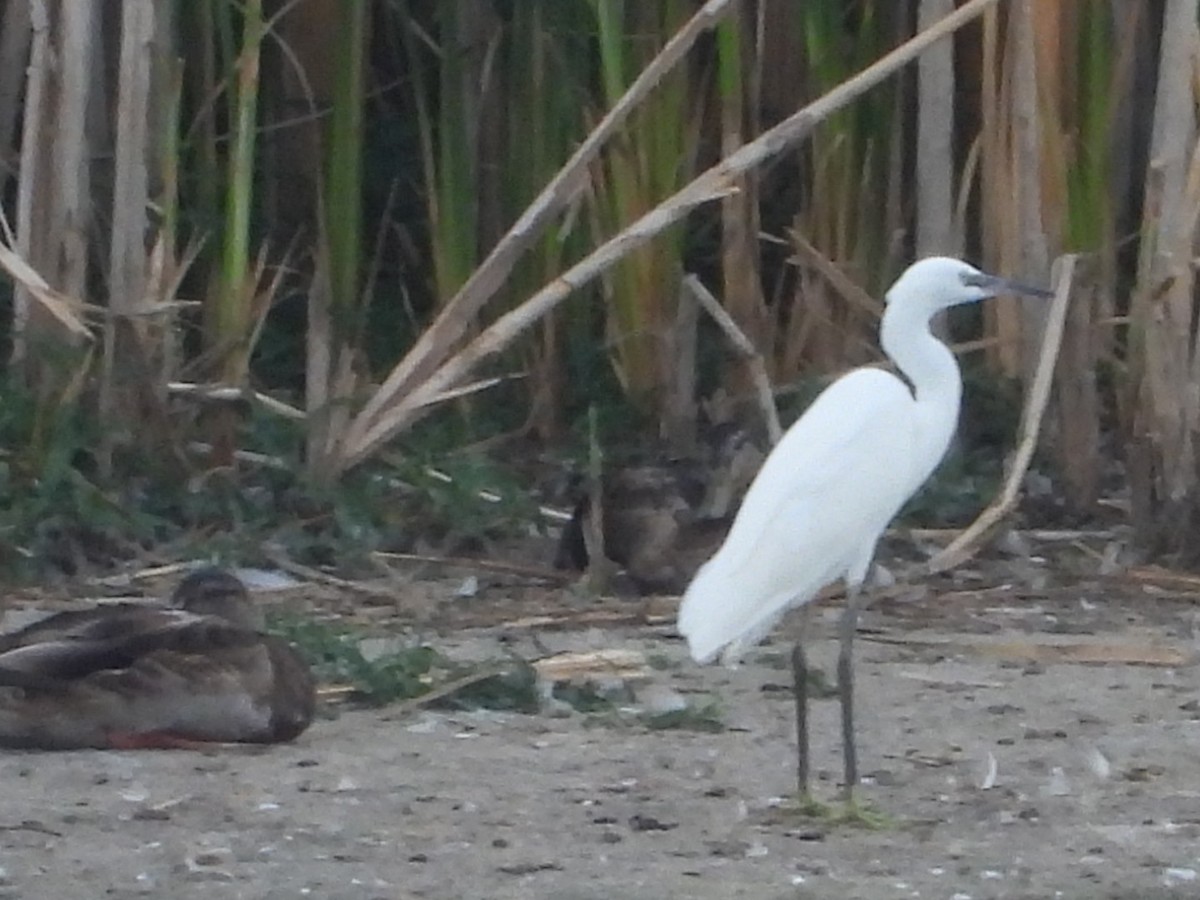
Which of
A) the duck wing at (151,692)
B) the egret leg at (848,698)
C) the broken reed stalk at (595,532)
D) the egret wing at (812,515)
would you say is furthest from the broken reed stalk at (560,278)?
→ the duck wing at (151,692)

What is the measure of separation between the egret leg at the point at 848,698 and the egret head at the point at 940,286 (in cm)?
53

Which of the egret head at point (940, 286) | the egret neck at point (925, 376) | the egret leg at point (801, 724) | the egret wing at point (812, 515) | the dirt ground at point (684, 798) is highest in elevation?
the egret head at point (940, 286)

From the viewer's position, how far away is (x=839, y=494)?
514 centimetres

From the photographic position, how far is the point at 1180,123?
731 centimetres

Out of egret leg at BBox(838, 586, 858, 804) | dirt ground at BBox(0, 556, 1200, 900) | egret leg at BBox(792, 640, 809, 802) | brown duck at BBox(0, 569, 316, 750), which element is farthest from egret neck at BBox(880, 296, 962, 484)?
brown duck at BBox(0, 569, 316, 750)

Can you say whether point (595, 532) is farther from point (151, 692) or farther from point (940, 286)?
point (151, 692)

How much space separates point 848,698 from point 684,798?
346 mm

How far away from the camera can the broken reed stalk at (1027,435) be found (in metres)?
7.07

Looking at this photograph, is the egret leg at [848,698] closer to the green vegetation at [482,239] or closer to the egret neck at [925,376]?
the egret neck at [925,376]

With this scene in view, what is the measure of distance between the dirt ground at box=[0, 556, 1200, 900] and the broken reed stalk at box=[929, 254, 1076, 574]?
2.48 feet

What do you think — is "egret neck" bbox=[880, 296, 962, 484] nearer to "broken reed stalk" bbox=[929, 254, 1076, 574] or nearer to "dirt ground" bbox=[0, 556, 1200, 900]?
"dirt ground" bbox=[0, 556, 1200, 900]

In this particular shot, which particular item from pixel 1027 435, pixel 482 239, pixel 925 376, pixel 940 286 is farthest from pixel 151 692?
pixel 482 239

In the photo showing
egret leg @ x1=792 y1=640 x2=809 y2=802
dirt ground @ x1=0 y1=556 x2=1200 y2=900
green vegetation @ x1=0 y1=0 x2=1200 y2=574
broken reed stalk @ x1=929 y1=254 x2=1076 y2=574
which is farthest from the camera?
green vegetation @ x1=0 y1=0 x2=1200 y2=574

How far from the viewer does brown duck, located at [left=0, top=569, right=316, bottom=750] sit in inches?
204
